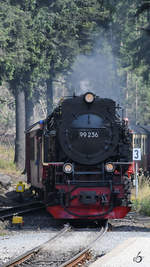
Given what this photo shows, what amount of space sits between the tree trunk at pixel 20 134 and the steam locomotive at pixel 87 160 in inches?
661

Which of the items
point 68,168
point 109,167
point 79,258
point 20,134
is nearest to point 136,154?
point 109,167

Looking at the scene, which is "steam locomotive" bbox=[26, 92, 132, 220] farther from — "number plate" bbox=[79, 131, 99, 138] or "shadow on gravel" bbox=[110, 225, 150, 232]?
"shadow on gravel" bbox=[110, 225, 150, 232]

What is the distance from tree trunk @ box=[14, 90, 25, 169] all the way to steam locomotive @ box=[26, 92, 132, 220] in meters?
16.8

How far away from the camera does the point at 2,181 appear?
2338cm

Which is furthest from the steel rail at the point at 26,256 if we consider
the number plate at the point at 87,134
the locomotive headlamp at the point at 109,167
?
the number plate at the point at 87,134

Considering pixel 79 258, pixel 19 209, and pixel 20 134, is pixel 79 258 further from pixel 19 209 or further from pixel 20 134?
pixel 20 134

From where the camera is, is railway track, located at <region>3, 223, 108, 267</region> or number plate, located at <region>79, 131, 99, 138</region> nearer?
railway track, located at <region>3, 223, 108, 267</region>

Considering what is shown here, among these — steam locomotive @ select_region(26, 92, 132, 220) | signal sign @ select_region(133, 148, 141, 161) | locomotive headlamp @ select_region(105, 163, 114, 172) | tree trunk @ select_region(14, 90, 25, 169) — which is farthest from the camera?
tree trunk @ select_region(14, 90, 25, 169)

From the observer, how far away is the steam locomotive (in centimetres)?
1389

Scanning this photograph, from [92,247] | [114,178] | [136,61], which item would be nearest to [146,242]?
[92,247]

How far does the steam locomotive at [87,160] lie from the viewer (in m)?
13.9

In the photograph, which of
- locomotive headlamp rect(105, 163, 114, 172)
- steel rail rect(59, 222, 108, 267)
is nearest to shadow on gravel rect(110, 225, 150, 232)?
locomotive headlamp rect(105, 163, 114, 172)

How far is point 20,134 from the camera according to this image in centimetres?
3234

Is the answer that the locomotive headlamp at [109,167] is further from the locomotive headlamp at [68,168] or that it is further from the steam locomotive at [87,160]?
the locomotive headlamp at [68,168]
